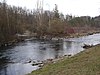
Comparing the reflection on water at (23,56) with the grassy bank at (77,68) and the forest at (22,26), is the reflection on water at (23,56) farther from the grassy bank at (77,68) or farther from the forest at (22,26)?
the forest at (22,26)

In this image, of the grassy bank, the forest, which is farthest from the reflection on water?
the forest

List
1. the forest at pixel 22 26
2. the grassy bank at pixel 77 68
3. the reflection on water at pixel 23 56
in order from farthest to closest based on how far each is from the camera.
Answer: the forest at pixel 22 26 → the reflection on water at pixel 23 56 → the grassy bank at pixel 77 68

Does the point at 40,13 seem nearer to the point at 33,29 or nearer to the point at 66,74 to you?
the point at 33,29

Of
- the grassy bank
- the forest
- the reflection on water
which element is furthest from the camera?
the forest

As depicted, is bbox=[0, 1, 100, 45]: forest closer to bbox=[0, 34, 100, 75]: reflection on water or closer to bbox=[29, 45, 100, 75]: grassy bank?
bbox=[0, 34, 100, 75]: reflection on water

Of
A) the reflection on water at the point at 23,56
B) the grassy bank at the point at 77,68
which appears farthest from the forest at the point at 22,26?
the grassy bank at the point at 77,68

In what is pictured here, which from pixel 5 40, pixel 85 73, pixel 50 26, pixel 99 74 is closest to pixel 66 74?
pixel 85 73

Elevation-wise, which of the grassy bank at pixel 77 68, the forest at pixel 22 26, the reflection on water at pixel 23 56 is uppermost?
the forest at pixel 22 26

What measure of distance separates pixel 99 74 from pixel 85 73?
1071mm

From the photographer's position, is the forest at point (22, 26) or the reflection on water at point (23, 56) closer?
the reflection on water at point (23, 56)

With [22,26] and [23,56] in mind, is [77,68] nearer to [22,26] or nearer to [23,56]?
[23,56]

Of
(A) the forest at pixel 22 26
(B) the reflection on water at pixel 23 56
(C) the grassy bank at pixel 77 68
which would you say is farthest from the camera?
(A) the forest at pixel 22 26

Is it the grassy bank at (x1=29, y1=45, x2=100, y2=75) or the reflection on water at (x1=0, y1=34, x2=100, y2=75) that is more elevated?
the grassy bank at (x1=29, y1=45, x2=100, y2=75)

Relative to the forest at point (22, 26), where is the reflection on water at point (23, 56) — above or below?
below
